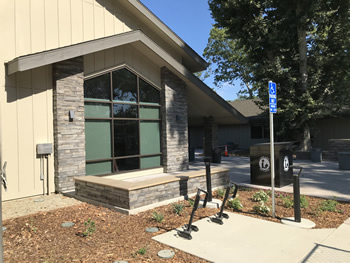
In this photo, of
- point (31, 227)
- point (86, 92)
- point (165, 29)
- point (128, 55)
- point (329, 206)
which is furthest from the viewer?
point (165, 29)

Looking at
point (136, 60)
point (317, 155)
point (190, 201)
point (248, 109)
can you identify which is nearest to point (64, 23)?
point (136, 60)

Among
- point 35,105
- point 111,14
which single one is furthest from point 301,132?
point 35,105

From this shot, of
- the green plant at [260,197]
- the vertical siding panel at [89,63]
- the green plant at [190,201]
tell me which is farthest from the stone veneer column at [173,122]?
the green plant at [260,197]

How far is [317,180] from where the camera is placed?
31.7 feet

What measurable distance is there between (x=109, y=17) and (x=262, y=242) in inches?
340

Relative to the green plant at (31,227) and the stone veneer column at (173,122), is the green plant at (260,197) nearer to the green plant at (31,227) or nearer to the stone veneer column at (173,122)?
the stone veneer column at (173,122)

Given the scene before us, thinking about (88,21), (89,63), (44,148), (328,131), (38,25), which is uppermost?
(88,21)

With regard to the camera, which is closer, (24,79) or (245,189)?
(24,79)

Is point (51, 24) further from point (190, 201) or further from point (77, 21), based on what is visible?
point (190, 201)

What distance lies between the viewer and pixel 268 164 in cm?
849

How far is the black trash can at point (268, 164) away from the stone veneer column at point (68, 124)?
5455mm

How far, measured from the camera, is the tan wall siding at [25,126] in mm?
7109

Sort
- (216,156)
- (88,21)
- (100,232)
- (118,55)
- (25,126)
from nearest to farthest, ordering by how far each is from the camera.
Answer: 1. (100,232)
2. (25,126)
3. (88,21)
4. (118,55)
5. (216,156)

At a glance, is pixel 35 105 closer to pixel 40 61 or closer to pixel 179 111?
pixel 40 61
